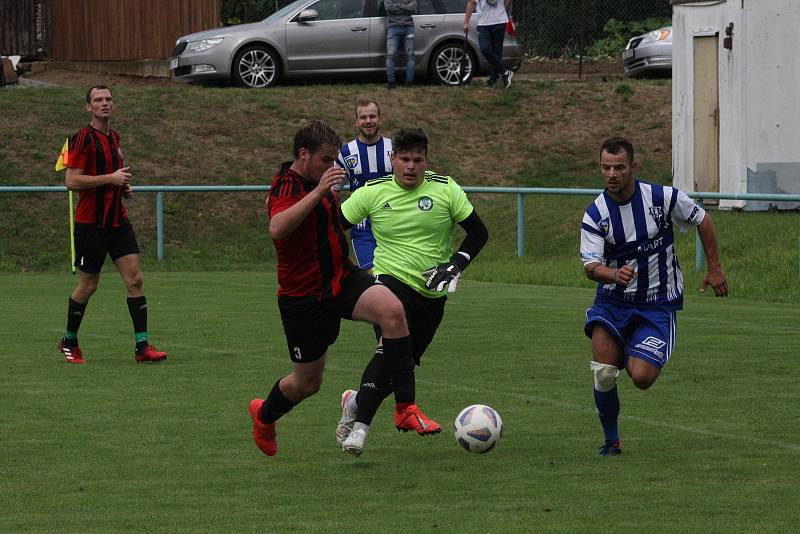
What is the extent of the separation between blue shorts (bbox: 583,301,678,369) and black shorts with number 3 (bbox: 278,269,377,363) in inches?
48.9

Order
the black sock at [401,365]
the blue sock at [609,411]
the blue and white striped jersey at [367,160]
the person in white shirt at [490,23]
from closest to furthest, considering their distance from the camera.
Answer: the black sock at [401,365]
the blue sock at [609,411]
the blue and white striped jersey at [367,160]
the person in white shirt at [490,23]

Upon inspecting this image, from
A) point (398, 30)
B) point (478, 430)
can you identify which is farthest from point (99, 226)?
point (398, 30)

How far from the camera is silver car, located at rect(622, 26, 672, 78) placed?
27337mm

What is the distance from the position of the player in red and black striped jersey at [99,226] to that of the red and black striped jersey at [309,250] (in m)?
4.04

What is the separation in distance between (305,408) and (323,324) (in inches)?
76.1

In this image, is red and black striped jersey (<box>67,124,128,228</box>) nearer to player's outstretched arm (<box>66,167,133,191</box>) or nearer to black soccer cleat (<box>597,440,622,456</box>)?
player's outstretched arm (<box>66,167,133,191</box>)

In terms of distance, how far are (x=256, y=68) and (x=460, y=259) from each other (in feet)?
60.6

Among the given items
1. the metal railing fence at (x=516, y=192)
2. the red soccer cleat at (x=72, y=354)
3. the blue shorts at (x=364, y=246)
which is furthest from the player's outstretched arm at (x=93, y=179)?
the metal railing fence at (x=516, y=192)

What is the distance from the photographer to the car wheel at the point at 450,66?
26.5 metres

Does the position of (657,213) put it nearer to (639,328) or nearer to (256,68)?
(639,328)

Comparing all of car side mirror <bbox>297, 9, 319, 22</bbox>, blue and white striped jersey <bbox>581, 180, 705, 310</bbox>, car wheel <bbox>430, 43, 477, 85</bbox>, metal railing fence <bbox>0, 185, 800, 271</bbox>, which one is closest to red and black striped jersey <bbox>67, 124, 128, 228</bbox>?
blue and white striped jersey <bbox>581, 180, 705, 310</bbox>

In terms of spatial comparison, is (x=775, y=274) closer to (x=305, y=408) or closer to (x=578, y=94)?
(x=305, y=408)

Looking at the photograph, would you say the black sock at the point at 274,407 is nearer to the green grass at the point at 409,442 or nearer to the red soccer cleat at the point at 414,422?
the green grass at the point at 409,442

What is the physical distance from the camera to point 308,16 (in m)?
25.3
